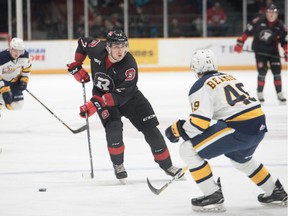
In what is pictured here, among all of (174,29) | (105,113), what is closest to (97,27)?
(174,29)

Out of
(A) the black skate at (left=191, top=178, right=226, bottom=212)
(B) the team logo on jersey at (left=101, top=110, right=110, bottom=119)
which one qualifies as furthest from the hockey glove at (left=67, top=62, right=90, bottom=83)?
(A) the black skate at (left=191, top=178, right=226, bottom=212)

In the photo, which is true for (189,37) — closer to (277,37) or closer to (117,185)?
(277,37)

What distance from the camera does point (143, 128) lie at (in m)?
5.18

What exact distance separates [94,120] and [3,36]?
6309mm

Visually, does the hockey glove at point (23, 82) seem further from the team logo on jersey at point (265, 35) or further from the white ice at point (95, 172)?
the team logo on jersey at point (265, 35)

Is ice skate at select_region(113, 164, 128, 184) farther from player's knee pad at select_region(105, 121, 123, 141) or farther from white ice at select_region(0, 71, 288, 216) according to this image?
player's knee pad at select_region(105, 121, 123, 141)

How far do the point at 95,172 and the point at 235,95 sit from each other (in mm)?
1739

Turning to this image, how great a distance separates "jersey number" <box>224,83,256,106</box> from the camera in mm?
4039

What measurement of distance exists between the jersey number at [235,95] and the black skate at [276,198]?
550mm

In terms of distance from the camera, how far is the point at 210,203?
13.7 feet

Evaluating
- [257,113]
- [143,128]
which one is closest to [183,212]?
[257,113]

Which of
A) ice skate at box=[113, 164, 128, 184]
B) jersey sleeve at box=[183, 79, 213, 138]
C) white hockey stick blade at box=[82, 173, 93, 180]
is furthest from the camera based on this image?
white hockey stick blade at box=[82, 173, 93, 180]

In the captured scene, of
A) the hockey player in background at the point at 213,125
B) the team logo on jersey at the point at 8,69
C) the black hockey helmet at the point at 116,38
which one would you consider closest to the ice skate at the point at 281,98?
the team logo on jersey at the point at 8,69

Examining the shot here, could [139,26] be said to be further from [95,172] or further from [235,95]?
[235,95]
